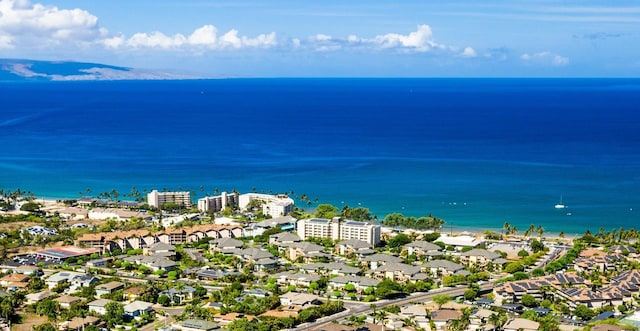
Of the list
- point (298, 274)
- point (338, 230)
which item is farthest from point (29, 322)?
point (338, 230)

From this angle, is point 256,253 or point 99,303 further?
point 256,253

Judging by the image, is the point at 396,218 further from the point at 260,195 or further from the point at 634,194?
the point at 634,194

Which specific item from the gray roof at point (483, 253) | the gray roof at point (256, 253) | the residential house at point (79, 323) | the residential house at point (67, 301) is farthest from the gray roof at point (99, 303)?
the gray roof at point (483, 253)

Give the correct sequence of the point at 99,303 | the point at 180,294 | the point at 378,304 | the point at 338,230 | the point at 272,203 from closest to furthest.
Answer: the point at 99,303 → the point at 378,304 → the point at 180,294 → the point at 338,230 → the point at 272,203

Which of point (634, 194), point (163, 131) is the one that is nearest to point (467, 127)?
point (163, 131)

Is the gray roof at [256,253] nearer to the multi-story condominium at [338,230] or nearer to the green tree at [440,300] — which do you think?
the multi-story condominium at [338,230]

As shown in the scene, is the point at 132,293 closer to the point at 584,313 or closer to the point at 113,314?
the point at 113,314

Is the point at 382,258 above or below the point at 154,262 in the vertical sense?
above

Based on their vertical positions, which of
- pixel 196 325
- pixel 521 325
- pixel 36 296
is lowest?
pixel 36 296
